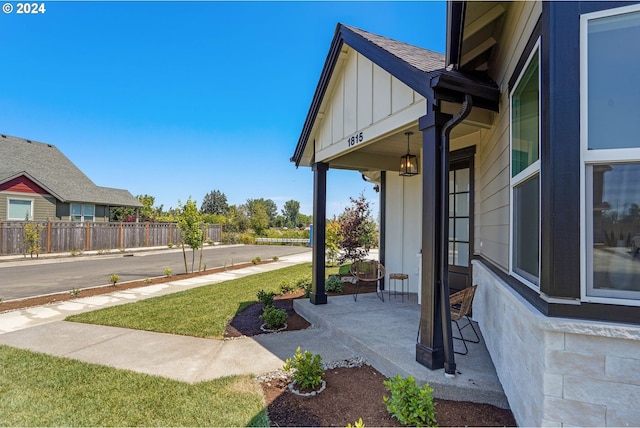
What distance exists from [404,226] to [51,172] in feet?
78.8

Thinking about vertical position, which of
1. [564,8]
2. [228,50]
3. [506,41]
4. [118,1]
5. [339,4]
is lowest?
[564,8]

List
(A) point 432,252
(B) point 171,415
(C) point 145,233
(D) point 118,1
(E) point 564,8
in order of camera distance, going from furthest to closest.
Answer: (C) point 145,233 < (D) point 118,1 < (A) point 432,252 < (B) point 171,415 < (E) point 564,8

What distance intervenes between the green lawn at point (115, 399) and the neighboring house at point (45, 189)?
1981cm

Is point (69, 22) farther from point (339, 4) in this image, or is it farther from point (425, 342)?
point (425, 342)

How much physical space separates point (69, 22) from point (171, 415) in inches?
415

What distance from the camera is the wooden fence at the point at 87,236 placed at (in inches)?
631

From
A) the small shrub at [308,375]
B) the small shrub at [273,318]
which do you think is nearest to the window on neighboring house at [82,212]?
the small shrub at [273,318]

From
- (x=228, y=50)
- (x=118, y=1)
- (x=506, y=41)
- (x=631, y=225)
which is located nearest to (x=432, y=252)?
(x=631, y=225)

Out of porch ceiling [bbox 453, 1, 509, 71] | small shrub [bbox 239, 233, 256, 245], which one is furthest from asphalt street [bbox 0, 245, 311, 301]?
small shrub [bbox 239, 233, 256, 245]

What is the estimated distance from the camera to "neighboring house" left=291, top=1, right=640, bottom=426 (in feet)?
6.00

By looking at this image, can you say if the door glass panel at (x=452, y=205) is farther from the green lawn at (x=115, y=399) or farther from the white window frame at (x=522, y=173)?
the green lawn at (x=115, y=399)

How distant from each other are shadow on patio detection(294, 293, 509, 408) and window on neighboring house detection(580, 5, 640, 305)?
154 centimetres

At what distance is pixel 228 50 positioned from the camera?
12.5 m

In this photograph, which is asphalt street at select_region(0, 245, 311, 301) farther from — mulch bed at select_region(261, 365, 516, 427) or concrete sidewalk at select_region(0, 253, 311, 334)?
mulch bed at select_region(261, 365, 516, 427)
